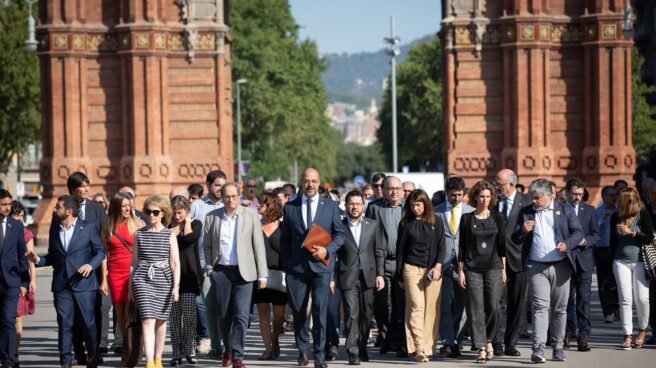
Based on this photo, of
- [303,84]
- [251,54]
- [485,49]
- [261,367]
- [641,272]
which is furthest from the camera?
[303,84]

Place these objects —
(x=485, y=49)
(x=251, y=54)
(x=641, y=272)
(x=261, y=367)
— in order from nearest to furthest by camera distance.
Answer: (x=261, y=367) → (x=641, y=272) → (x=485, y=49) → (x=251, y=54)

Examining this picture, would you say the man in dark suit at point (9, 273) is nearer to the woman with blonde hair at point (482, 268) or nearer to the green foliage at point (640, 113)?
the woman with blonde hair at point (482, 268)

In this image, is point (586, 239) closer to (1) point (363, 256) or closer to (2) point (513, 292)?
(2) point (513, 292)

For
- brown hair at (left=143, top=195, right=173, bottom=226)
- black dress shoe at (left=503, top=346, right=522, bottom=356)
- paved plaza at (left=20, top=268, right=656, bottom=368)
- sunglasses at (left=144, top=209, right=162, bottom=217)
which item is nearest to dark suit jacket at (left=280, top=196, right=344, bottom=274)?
paved plaza at (left=20, top=268, right=656, bottom=368)

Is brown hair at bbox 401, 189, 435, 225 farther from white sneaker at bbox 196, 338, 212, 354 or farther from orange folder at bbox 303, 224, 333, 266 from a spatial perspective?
white sneaker at bbox 196, 338, 212, 354

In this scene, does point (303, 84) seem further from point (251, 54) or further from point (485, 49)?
point (485, 49)

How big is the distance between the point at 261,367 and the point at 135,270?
6.73ft

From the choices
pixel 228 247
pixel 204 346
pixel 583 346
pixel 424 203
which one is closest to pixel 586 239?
pixel 583 346

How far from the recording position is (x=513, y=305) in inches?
674

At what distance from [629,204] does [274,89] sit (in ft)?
178

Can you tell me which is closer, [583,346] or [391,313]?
[583,346]

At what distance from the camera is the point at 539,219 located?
1650 cm

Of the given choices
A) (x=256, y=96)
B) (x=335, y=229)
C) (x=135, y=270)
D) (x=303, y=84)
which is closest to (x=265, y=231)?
(x=335, y=229)

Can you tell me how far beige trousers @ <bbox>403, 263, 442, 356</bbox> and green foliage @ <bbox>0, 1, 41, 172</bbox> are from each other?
40.8m
